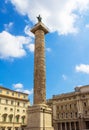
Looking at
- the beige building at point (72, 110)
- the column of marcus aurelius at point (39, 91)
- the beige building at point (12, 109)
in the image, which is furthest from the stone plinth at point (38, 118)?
the beige building at point (72, 110)

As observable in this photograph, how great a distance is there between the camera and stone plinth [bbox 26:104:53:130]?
18578 mm

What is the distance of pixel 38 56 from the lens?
71.6 ft

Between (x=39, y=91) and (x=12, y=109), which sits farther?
(x=12, y=109)

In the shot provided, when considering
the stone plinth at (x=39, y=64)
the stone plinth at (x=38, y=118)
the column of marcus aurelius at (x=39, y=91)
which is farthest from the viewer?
the stone plinth at (x=39, y=64)

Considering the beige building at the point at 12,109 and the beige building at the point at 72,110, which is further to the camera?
the beige building at the point at 72,110

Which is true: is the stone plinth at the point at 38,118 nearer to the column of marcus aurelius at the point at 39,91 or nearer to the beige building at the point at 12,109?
the column of marcus aurelius at the point at 39,91

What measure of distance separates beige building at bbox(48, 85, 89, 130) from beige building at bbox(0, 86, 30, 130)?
36.8 feet

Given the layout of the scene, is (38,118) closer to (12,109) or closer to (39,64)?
(39,64)

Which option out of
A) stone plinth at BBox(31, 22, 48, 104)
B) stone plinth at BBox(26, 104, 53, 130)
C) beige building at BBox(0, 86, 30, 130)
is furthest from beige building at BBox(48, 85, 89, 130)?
stone plinth at BBox(26, 104, 53, 130)

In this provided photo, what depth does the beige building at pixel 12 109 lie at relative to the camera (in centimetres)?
4156

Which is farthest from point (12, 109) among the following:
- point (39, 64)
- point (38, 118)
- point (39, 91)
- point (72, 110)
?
point (38, 118)

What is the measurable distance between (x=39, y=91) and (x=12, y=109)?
86.3 ft

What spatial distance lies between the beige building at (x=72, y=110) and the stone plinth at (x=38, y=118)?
29.9 meters

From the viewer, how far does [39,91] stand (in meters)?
20.5
